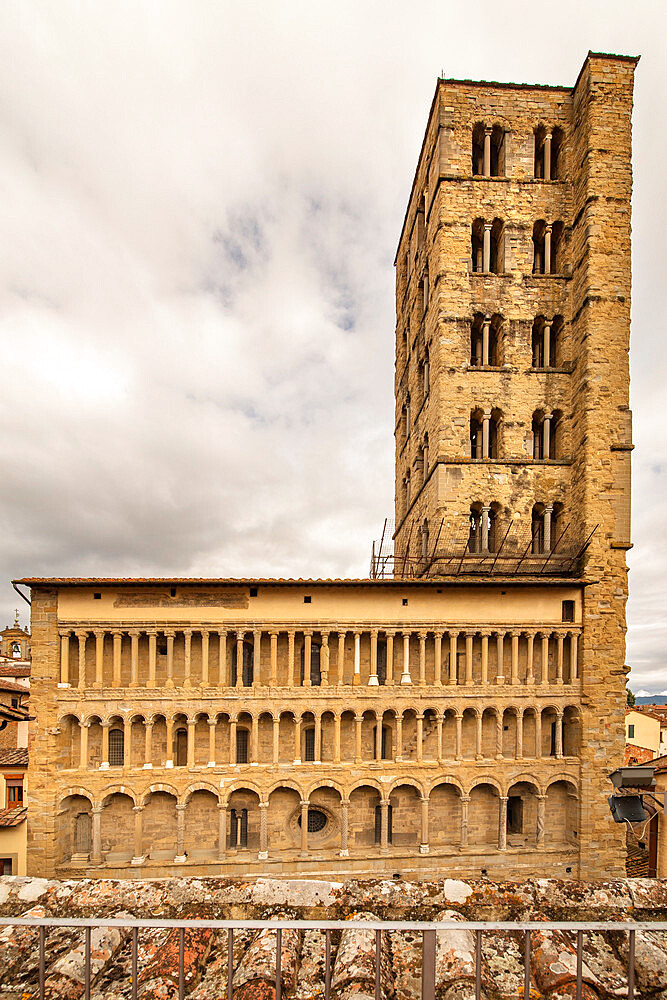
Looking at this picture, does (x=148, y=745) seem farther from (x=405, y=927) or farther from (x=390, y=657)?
(x=405, y=927)

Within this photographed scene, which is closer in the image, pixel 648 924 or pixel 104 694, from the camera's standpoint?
pixel 648 924

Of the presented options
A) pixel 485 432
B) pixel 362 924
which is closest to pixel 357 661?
pixel 485 432

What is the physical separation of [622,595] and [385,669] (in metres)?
11.5

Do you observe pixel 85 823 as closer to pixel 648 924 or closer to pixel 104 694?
pixel 104 694

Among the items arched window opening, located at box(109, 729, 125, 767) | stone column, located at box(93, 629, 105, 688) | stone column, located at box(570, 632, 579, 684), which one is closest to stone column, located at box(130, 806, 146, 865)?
arched window opening, located at box(109, 729, 125, 767)

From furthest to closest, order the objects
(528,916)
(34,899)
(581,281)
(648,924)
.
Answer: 1. (581,281)
2. (34,899)
3. (528,916)
4. (648,924)

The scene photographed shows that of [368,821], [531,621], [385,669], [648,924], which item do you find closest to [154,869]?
[368,821]

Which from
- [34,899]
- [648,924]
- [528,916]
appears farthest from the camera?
[34,899]

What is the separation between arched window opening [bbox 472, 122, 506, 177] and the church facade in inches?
150

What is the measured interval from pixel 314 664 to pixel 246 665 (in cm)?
300

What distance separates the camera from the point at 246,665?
25250mm

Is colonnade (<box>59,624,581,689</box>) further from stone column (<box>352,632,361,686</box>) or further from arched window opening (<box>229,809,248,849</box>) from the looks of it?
arched window opening (<box>229,809,248,849</box>)

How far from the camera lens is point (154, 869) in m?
23.0

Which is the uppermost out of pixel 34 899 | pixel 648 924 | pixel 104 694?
pixel 648 924
